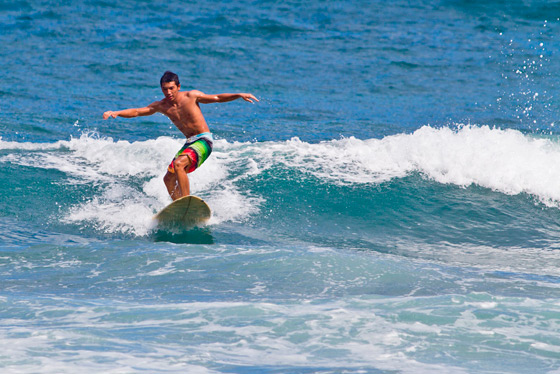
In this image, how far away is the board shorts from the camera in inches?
314

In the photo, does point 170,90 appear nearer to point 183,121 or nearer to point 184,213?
point 183,121

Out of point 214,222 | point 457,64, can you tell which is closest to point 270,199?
point 214,222

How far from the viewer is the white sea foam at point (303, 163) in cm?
955

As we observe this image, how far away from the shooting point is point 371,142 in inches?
449

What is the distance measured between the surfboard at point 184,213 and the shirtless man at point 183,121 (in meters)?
0.22

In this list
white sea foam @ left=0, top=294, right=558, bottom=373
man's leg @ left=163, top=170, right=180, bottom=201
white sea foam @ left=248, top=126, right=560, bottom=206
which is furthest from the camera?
white sea foam @ left=248, top=126, right=560, bottom=206

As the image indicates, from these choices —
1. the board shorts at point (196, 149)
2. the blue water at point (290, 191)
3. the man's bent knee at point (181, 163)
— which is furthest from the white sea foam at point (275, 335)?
the board shorts at point (196, 149)

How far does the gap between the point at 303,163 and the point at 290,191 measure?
1.17 m

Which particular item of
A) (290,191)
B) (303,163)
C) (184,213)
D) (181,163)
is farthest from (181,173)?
(303,163)

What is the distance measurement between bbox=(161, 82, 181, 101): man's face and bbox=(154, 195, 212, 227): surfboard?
126 cm

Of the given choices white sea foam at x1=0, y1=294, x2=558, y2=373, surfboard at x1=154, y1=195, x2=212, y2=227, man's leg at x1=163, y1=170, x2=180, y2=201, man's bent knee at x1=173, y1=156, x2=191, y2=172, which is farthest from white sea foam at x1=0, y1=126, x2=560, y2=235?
white sea foam at x1=0, y1=294, x2=558, y2=373

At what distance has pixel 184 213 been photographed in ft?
25.6

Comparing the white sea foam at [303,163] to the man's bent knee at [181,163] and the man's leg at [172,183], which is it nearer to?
the man's leg at [172,183]

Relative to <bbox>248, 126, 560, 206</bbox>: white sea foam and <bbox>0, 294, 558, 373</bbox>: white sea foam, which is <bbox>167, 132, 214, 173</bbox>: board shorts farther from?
<bbox>0, 294, 558, 373</bbox>: white sea foam
